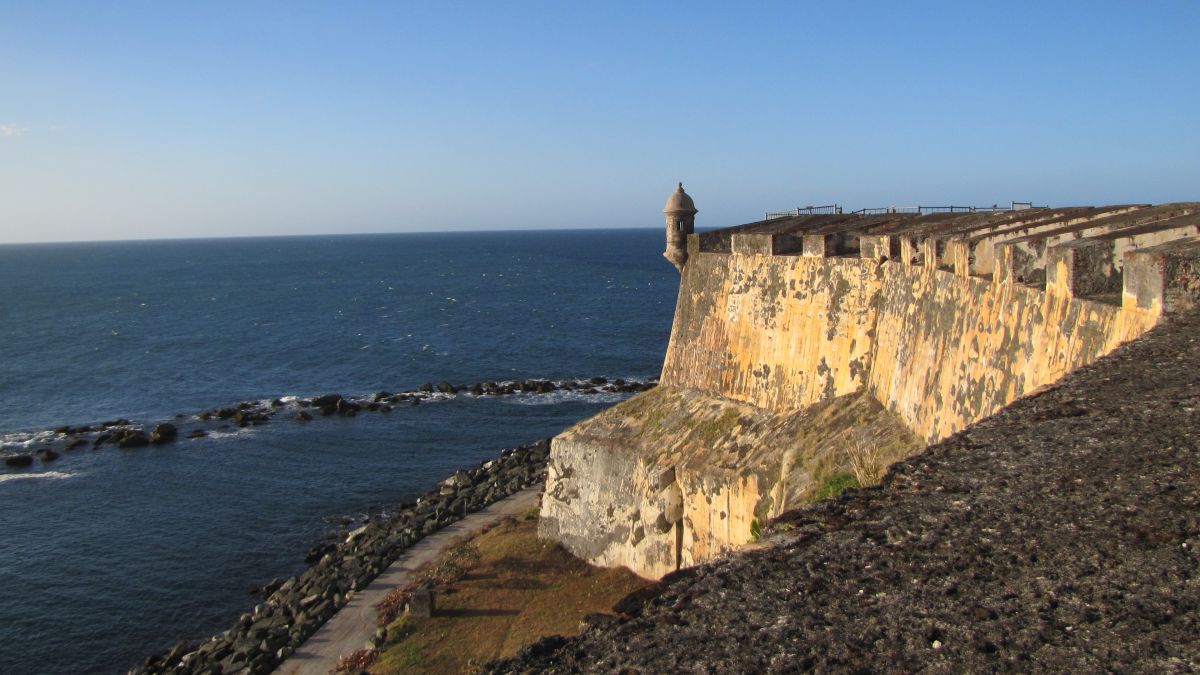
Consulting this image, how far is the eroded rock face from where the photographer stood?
55.6 feet

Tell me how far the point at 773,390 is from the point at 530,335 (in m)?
58.7

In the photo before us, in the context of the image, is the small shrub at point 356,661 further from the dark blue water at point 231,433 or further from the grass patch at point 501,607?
the dark blue water at point 231,433

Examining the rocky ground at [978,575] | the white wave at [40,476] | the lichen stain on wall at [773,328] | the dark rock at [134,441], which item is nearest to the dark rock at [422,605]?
the lichen stain on wall at [773,328]

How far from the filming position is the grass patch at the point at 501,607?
20.4 metres

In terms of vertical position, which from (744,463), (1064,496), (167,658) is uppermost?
(1064,496)

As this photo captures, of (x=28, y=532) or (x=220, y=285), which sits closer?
(x=28, y=532)

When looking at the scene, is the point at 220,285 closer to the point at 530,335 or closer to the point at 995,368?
the point at 530,335

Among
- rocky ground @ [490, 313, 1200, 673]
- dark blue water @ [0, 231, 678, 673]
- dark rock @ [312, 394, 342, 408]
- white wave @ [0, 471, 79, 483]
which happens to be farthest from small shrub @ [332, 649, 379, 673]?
dark rock @ [312, 394, 342, 408]

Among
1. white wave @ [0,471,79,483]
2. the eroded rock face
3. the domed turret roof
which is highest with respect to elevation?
the domed turret roof

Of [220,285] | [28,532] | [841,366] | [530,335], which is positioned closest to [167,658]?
[28,532]

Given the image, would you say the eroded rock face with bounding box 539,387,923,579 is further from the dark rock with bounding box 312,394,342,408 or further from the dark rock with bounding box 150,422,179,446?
the dark rock with bounding box 312,394,342,408

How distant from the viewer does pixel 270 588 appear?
95.8 feet

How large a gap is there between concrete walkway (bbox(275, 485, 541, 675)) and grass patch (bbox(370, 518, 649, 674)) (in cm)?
154

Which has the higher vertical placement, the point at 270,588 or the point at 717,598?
the point at 717,598
